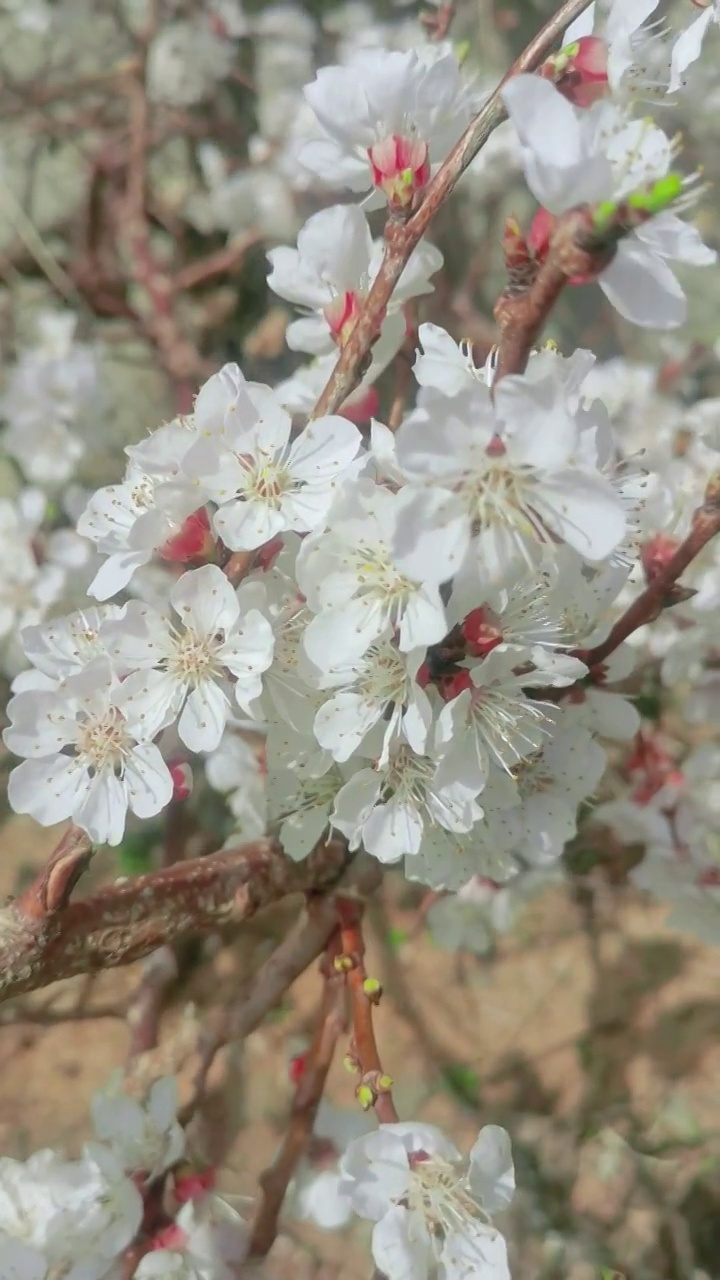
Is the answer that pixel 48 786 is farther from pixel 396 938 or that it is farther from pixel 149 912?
pixel 396 938

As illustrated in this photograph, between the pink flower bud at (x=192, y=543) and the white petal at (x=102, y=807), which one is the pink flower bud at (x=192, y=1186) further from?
the pink flower bud at (x=192, y=543)

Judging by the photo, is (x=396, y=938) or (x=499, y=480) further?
(x=396, y=938)

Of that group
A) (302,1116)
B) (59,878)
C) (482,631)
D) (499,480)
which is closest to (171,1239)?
(302,1116)

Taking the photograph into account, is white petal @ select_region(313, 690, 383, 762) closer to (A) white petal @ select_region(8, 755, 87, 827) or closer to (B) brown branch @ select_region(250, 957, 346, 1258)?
(A) white petal @ select_region(8, 755, 87, 827)

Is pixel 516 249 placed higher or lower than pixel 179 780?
higher

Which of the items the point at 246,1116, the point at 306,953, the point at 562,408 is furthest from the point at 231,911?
the point at 246,1116

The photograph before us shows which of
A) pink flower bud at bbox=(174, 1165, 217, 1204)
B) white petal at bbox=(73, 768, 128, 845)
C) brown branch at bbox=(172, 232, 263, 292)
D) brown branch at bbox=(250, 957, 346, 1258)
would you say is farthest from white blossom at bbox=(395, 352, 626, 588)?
brown branch at bbox=(172, 232, 263, 292)
